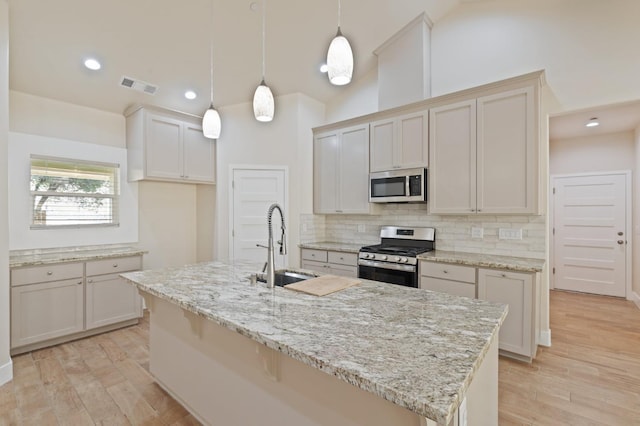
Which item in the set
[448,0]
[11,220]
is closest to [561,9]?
[448,0]

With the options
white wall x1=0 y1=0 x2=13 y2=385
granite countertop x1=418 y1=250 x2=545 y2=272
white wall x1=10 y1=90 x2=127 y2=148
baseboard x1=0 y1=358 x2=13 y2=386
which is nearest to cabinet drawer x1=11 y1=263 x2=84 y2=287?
white wall x1=0 y1=0 x2=13 y2=385

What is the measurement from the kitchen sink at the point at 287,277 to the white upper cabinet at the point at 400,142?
6.55ft

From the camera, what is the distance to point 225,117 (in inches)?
173

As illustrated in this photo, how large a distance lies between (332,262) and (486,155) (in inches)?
83.9

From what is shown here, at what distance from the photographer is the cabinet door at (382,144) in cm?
366

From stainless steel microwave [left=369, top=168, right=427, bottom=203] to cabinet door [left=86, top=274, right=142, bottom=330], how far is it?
308 centimetres

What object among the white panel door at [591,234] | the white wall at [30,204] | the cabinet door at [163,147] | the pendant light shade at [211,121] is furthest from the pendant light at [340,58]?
the white panel door at [591,234]

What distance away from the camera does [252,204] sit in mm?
4320

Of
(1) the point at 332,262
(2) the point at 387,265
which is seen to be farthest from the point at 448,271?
(1) the point at 332,262

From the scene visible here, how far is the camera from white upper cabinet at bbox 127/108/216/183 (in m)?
3.79

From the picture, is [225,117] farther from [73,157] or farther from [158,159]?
[73,157]

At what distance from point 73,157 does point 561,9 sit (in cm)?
555

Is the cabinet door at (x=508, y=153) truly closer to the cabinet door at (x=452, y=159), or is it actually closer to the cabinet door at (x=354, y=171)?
the cabinet door at (x=452, y=159)

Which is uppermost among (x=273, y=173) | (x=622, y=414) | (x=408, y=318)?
(x=273, y=173)
